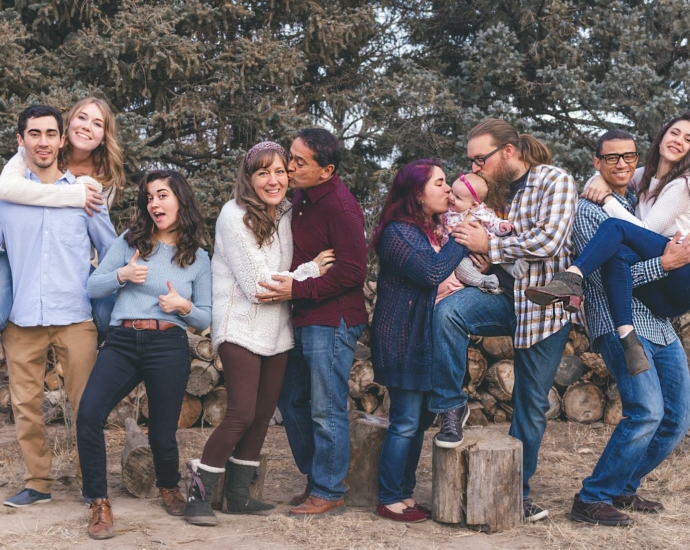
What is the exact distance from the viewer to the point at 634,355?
4.24m

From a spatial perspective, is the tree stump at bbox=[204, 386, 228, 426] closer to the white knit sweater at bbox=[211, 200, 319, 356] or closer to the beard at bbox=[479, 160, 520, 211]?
the white knit sweater at bbox=[211, 200, 319, 356]

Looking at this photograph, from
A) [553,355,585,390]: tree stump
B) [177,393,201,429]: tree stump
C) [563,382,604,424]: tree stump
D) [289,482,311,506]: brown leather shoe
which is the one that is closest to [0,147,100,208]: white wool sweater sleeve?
[289,482,311,506]: brown leather shoe

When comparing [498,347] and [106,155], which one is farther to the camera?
[498,347]

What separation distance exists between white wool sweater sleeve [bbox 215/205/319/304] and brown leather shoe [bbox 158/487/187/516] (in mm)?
1293

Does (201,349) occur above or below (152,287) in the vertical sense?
below

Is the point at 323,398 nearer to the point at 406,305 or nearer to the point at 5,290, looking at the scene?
the point at 406,305

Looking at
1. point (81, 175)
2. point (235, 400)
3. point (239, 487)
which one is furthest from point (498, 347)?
point (81, 175)

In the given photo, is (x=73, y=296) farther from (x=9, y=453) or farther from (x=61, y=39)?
(x=61, y=39)

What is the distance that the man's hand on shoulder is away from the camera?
14.3ft

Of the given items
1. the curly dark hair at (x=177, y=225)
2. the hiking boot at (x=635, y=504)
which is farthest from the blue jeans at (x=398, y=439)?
the curly dark hair at (x=177, y=225)

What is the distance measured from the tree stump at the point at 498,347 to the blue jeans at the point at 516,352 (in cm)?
233

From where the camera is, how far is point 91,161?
16.2ft

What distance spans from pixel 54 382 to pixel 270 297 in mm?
3483

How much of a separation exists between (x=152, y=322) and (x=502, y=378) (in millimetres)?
3686
